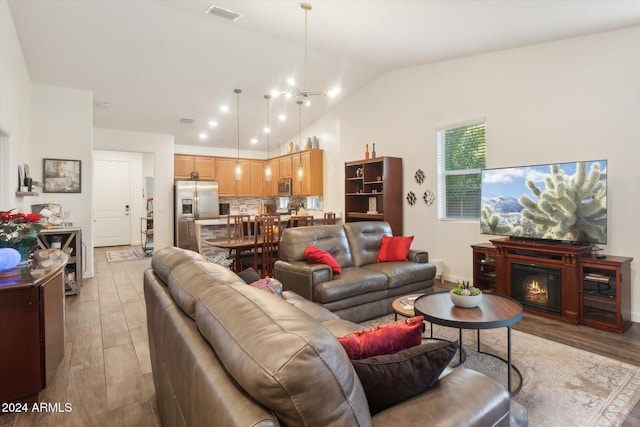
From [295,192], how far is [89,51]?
4.39 m

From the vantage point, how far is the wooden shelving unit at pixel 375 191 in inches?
213

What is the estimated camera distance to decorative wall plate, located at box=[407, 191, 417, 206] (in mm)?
5422

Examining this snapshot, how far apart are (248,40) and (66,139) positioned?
3.19 metres

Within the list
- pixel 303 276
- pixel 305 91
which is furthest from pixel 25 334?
pixel 305 91

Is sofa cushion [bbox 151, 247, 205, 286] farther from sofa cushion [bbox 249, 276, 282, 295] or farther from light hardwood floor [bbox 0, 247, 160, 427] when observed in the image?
light hardwood floor [bbox 0, 247, 160, 427]

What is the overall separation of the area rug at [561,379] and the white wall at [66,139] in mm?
5349

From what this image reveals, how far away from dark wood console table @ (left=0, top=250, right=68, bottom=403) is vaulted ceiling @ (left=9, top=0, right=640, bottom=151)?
3135mm

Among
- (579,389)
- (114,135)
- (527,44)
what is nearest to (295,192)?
(114,135)

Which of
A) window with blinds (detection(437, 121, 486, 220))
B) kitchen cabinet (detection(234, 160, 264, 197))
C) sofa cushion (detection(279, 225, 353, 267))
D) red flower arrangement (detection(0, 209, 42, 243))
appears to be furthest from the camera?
kitchen cabinet (detection(234, 160, 264, 197))

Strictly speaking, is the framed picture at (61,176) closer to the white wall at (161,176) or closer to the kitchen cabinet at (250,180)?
the white wall at (161,176)

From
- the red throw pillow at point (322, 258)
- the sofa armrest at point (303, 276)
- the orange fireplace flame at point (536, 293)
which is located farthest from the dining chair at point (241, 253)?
the orange fireplace flame at point (536, 293)

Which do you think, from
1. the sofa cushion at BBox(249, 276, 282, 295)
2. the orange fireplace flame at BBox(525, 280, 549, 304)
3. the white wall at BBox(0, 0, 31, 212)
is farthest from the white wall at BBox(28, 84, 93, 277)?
the orange fireplace flame at BBox(525, 280, 549, 304)

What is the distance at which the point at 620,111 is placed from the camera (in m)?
3.39

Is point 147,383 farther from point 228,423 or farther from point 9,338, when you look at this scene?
point 228,423
